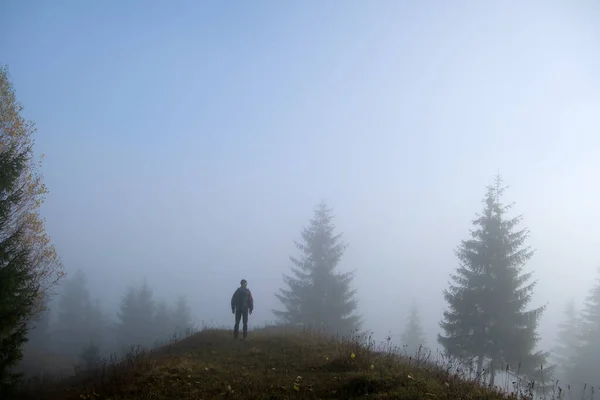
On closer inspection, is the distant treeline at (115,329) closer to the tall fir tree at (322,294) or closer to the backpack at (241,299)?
the tall fir tree at (322,294)

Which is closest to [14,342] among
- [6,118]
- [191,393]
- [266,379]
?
[191,393]

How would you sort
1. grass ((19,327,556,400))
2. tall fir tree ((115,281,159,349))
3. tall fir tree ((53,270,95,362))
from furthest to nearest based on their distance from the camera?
tall fir tree ((53,270,95,362))
tall fir tree ((115,281,159,349))
grass ((19,327,556,400))

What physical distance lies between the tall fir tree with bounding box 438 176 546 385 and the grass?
9916 mm

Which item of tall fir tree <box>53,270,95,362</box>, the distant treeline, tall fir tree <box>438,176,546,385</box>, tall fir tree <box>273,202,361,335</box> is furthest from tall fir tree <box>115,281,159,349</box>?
tall fir tree <box>438,176,546,385</box>

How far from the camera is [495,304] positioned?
19297 mm

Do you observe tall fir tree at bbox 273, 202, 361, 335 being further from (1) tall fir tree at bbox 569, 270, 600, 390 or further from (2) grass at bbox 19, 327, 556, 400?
(1) tall fir tree at bbox 569, 270, 600, 390

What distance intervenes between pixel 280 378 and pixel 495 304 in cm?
1552

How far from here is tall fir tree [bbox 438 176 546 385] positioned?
18.5 metres

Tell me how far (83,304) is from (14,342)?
6167 cm

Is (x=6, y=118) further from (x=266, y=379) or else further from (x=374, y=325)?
(x=374, y=325)

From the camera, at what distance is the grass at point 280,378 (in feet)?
25.4

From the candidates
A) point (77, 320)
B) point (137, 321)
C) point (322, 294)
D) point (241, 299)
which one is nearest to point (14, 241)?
point (241, 299)

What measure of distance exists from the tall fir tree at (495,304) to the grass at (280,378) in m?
9.92

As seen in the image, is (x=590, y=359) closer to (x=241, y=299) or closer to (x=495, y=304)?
(x=495, y=304)
